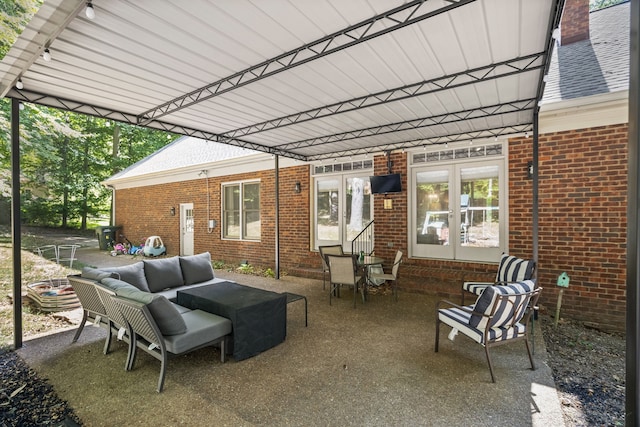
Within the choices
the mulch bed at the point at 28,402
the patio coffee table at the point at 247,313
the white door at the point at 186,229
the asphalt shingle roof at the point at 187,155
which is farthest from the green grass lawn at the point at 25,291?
the asphalt shingle roof at the point at 187,155

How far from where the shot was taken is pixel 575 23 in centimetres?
612

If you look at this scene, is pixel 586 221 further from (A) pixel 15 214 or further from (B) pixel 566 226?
(A) pixel 15 214

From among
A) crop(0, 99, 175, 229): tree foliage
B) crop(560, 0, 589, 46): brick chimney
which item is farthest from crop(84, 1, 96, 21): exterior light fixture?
crop(0, 99, 175, 229): tree foliage

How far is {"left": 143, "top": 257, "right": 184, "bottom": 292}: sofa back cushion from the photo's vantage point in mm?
4430

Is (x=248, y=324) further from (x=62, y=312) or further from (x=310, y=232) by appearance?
(x=310, y=232)

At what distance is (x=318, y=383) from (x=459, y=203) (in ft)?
15.0

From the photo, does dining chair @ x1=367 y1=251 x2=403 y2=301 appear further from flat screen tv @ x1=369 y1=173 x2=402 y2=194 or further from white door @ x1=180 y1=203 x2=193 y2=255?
white door @ x1=180 y1=203 x2=193 y2=255

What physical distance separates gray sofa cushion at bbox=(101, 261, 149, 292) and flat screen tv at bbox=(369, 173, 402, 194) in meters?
4.66

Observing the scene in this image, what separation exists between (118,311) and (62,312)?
287 cm

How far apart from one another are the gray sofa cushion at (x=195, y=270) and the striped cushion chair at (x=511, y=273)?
437 cm

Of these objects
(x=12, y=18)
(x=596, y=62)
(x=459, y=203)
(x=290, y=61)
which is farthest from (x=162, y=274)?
(x=596, y=62)

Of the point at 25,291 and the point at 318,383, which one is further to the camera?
the point at 25,291

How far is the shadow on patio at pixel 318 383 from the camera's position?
234 cm

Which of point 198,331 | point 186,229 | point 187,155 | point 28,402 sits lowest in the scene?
point 28,402
